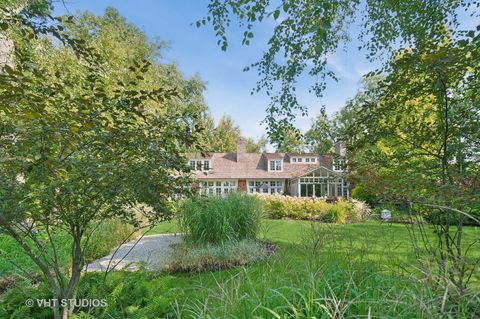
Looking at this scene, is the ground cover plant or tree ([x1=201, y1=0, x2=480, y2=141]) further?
the ground cover plant

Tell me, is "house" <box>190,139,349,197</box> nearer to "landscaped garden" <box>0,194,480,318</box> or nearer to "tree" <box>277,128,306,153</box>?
"landscaped garden" <box>0,194,480,318</box>

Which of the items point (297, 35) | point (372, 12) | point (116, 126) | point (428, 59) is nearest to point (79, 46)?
point (116, 126)

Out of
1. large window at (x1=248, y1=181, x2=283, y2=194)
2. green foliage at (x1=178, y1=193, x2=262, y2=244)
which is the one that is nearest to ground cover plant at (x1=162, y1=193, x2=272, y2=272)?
green foliage at (x1=178, y1=193, x2=262, y2=244)

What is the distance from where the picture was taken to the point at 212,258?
16.5ft

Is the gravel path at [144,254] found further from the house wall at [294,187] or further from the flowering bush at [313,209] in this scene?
the house wall at [294,187]

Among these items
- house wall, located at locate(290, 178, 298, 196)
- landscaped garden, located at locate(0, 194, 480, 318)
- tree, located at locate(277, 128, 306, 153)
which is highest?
tree, located at locate(277, 128, 306, 153)

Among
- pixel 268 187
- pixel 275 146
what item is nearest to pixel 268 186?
pixel 268 187

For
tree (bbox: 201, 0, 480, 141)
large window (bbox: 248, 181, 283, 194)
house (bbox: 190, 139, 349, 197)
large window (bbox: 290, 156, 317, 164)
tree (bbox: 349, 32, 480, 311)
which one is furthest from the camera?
large window (bbox: 290, 156, 317, 164)

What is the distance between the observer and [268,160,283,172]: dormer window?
91.4ft

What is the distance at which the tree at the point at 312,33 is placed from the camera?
3281 millimetres

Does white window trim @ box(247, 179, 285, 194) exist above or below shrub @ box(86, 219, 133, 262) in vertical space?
above

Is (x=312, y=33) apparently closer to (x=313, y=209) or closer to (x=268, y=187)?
(x=313, y=209)

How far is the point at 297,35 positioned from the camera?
387 centimetres

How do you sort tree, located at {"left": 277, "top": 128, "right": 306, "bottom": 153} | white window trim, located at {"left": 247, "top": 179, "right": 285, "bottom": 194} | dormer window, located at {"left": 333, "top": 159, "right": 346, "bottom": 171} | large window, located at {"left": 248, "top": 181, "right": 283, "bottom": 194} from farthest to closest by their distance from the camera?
large window, located at {"left": 248, "top": 181, "right": 283, "bottom": 194} → white window trim, located at {"left": 247, "top": 179, "right": 285, "bottom": 194} → tree, located at {"left": 277, "top": 128, "right": 306, "bottom": 153} → dormer window, located at {"left": 333, "top": 159, "right": 346, "bottom": 171}
